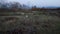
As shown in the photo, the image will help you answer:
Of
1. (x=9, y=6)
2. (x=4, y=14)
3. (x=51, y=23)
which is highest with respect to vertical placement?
(x=9, y=6)

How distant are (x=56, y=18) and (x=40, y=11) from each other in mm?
388

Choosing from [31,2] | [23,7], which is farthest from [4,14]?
[31,2]

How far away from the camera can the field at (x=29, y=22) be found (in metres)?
2.42

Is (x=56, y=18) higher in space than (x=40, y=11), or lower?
lower

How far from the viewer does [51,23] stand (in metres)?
2.49

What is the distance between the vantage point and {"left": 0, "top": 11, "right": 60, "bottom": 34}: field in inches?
95.3

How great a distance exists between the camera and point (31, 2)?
2510mm

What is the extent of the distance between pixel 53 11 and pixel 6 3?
104cm

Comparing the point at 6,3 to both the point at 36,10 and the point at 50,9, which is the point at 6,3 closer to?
the point at 36,10

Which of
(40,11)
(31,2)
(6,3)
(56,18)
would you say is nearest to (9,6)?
(6,3)

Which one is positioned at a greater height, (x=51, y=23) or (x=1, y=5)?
(x=1, y=5)

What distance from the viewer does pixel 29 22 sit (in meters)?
2.47

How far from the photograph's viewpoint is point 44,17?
8.18 ft

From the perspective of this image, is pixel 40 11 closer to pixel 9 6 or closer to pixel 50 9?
pixel 50 9
